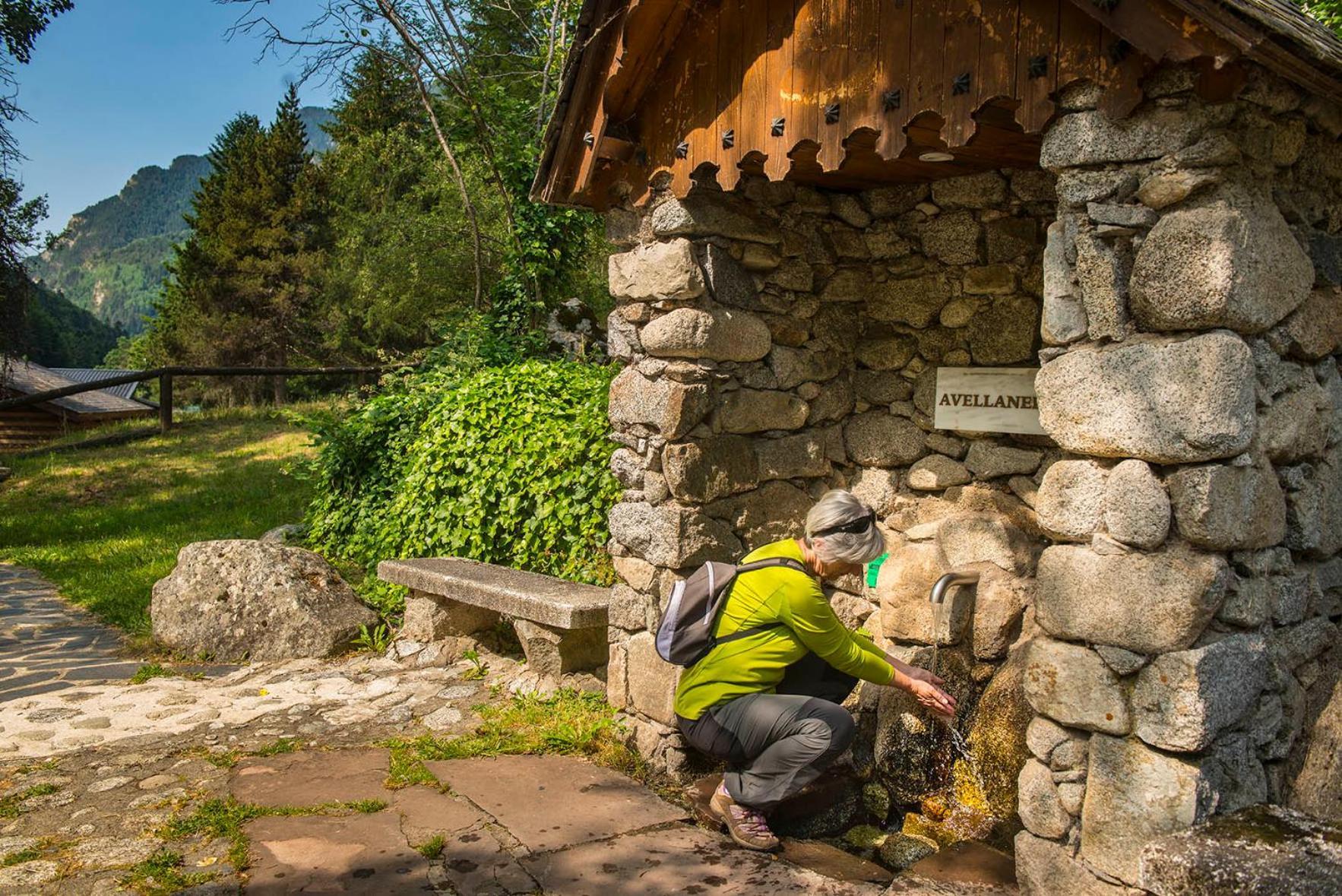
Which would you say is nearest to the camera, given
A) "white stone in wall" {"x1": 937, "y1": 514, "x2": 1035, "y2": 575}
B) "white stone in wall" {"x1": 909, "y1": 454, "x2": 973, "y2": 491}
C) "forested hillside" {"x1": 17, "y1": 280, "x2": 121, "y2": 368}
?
"white stone in wall" {"x1": 937, "y1": 514, "x2": 1035, "y2": 575}

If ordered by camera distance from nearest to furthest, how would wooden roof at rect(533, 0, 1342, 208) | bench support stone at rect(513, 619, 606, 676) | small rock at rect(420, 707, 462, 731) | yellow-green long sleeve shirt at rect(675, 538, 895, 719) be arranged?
wooden roof at rect(533, 0, 1342, 208), yellow-green long sleeve shirt at rect(675, 538, 895, 719), small rock at rect(420, 707, 462, 731), bench support stone at rect(513, 619, 606, 676)

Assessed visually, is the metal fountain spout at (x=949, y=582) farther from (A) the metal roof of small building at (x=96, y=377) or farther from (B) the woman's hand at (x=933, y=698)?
(A) the metal roof of small building at (x=96, y=377)

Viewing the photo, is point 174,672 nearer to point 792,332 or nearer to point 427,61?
point 792,332

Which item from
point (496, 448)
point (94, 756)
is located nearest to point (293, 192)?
point (496, 448)

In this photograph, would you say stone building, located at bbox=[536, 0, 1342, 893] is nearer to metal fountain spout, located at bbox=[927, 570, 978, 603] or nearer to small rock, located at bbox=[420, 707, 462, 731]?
metal fountain spout, located at bbox=[927, 570, 978, 603]

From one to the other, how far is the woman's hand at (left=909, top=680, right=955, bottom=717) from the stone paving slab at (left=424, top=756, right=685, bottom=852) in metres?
1.08

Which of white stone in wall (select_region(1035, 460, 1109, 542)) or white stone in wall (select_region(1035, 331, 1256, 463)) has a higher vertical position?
white stone in wall (select_region(1035, 331, 1256, 463))

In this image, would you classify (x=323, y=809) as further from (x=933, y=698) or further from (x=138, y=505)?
(x=138, y=505)

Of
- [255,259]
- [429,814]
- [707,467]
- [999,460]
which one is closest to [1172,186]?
[999,460]

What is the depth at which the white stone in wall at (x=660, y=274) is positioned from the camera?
4.30m

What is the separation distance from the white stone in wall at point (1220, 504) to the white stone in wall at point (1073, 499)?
0.67 ft

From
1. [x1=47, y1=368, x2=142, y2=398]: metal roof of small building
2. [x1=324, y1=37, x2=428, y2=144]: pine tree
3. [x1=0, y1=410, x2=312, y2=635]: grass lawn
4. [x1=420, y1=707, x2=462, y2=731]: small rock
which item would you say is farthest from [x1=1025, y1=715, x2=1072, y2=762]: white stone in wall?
[x1=47, y1=368, x2=142, y2=398]: metal roof of small building

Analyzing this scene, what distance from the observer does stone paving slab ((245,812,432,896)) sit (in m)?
3.15

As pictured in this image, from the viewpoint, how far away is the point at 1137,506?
2.78m
